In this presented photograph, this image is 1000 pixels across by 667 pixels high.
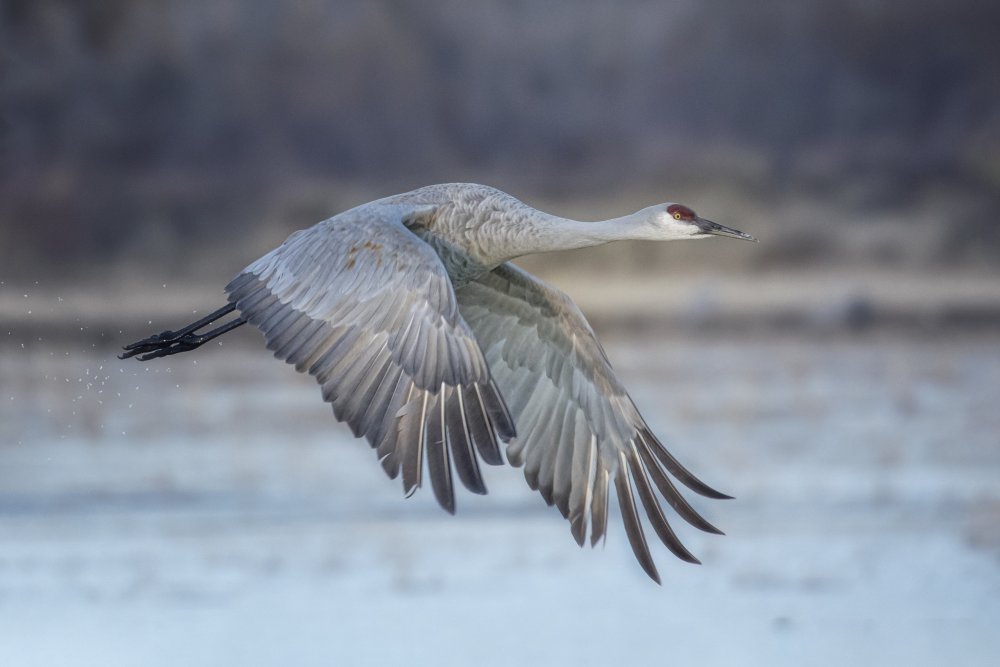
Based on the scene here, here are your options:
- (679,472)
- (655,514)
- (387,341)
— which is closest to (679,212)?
(679,472)

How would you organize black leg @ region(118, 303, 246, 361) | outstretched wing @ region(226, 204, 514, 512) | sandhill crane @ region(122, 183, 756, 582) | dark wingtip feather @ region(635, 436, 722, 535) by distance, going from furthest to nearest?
1. black leg @ region(118, 303, 246, 361)
2. dark wingtip feather @ region(635, 436, 722, 535)
3. sandhill crane @ region(122, 183, 756, 582)
4. outstretched wing @ region(226, 204, 514, 512)

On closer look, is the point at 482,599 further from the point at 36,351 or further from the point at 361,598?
the point at 36,351

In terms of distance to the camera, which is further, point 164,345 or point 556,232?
point 164,345

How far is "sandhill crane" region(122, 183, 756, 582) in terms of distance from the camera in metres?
7.78

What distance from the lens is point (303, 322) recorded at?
8.42m

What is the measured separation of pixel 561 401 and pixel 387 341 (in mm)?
1871

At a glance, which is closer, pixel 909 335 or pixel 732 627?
pixel 732 627

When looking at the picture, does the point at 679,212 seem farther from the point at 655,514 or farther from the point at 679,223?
the point at 655,514

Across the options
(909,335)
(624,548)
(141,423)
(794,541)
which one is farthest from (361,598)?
(909,335)

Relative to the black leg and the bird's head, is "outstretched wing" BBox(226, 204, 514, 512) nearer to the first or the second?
the black leg

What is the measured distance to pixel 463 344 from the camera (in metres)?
7.94

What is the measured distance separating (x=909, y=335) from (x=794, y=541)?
17.7 metres

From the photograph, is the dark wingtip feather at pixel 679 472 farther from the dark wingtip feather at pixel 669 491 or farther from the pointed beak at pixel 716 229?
the pointed beak at pixel 716 229

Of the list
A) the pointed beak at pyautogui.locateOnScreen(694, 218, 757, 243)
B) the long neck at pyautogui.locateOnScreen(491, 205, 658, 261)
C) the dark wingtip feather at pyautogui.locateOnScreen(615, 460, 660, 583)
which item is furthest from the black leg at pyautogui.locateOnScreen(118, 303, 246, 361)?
the pointed beak at pyautogui.locateOnScreen(694, 218, 757, 243)
